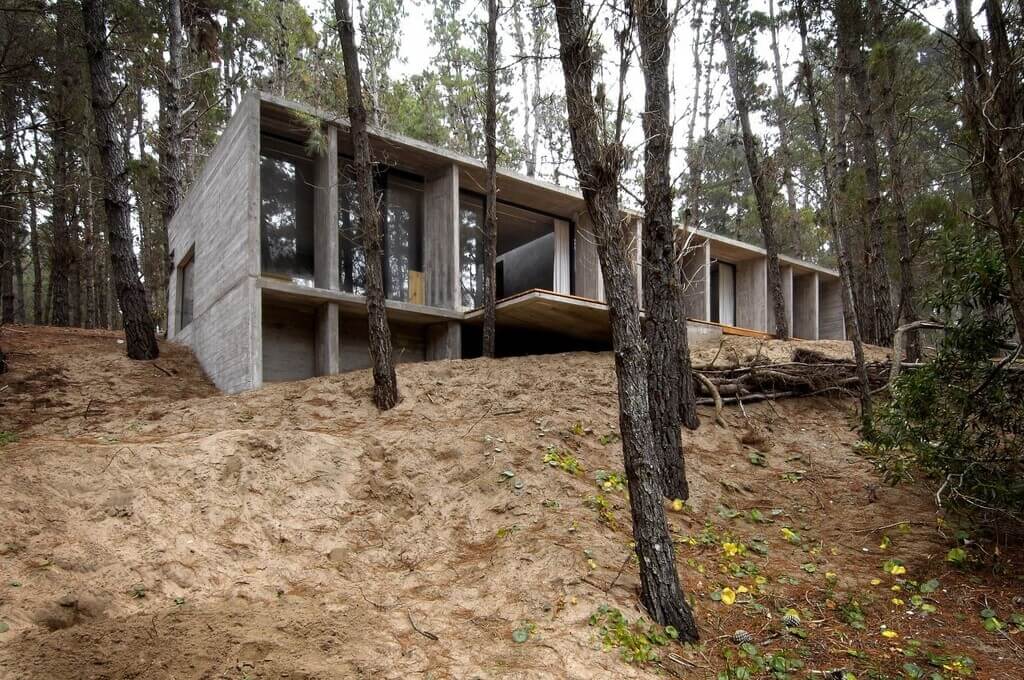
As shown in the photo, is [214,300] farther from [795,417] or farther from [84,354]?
[795,417]

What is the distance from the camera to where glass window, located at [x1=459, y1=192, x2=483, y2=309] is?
1216 centimetres

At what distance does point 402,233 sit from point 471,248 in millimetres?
1579

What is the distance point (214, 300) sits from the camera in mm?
10422

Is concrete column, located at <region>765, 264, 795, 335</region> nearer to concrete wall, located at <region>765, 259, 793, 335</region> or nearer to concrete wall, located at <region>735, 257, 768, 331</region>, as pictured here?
concrete wall, located at <region>765, 259, 793, 335</region>

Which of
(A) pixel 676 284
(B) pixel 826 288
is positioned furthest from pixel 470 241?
(B) pixel 826 288

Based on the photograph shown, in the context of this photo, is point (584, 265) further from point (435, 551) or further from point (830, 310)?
point (830, 310)

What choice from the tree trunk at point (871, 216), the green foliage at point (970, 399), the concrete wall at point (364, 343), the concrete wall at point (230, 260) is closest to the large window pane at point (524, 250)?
the concrete wall at point (364, 343)

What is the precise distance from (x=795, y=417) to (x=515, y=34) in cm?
1770

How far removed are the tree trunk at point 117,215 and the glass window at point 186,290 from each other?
157 centimetres

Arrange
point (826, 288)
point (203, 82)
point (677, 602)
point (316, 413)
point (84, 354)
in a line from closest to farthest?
1. point (677, 602)
2. point (316, 413)
3. point (84, 354)
4. point (203, 82)
5. point (826, 288)

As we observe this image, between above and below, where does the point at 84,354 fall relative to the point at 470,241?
below

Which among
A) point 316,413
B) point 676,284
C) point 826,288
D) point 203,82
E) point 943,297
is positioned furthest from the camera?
point 826,288

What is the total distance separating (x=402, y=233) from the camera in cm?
1166

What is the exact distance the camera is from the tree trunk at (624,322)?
4.20 m
